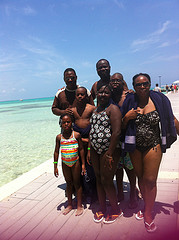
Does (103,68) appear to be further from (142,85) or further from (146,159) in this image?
(146,159)

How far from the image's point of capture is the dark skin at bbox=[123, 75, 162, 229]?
2.51 metres

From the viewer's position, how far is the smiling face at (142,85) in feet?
8.16

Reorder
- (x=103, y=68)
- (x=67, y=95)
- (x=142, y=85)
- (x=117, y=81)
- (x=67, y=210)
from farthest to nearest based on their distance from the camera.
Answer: (x=67, y=95)
(x=103, y=68)
(x=67, y=210)
(x=117, y=81)
(x=142, y=85)

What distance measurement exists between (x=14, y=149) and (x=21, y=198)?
577cm

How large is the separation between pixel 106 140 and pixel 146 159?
572 mm

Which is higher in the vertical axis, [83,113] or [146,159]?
[83,113]

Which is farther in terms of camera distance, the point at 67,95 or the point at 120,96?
the point at 67,95

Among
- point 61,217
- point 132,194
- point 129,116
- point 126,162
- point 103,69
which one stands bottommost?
point 61,217

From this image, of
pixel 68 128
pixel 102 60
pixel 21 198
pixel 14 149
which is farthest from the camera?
pixel 14 149

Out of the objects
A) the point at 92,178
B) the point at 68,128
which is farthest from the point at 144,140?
the point at 92,178

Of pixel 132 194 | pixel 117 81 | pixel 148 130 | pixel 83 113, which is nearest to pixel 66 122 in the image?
pixel 83 113

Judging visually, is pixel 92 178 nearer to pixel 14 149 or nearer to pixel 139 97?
pixel 139 97

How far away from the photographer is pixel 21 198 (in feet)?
12.5

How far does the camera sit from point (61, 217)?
3.08 metres
